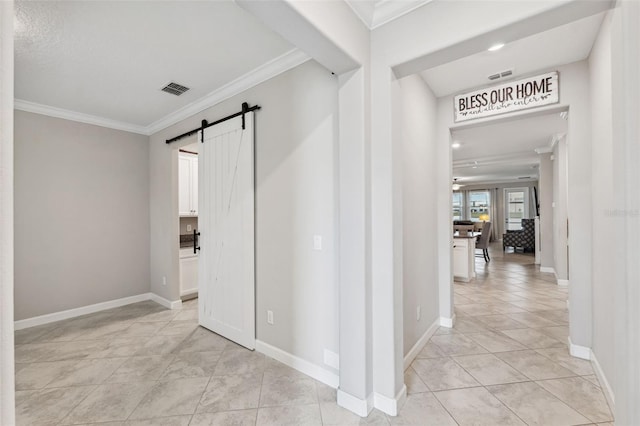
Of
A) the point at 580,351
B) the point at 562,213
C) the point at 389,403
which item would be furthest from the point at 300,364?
the point at 562,213

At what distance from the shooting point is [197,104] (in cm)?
337

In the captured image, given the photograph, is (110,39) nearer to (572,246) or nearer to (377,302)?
(377,302)

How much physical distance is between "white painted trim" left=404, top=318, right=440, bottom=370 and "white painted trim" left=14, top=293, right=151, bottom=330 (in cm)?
386

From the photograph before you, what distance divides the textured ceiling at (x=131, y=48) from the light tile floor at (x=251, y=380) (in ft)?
8.68

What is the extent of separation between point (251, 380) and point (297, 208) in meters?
1.41

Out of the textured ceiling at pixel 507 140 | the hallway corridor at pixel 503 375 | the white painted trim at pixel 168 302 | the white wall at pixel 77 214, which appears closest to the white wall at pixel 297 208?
the hallway corridor at pixel 503 375

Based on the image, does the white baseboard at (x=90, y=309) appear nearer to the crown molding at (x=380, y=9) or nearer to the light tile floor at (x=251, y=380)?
the light tile floor at (x=251, y=380)

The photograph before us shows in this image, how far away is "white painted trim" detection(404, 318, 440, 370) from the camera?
2.43 m

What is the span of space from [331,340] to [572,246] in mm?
2302

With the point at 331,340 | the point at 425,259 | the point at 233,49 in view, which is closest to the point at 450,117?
the point at 425,259

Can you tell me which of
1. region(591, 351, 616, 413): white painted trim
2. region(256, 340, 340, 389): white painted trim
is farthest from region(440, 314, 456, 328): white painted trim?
region(256, 340, 340, 389): white painted trim

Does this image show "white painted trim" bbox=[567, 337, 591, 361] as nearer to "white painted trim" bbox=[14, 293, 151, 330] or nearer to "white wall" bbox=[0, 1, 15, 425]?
"white wall" bbox=[0, 1, 15, 425]

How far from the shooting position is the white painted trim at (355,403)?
1.82 m

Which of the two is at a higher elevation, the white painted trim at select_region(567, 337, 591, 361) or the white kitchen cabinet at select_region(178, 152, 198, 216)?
the white kitchen cabinet at select_region(178, 152, 198, 216)
